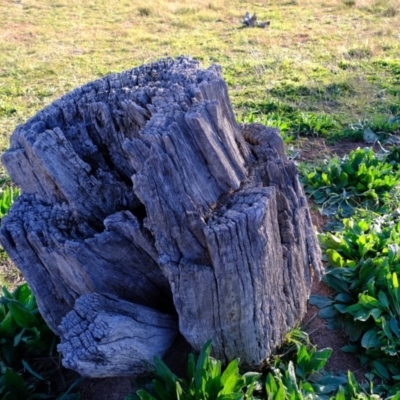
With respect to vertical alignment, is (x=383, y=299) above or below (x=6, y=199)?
above

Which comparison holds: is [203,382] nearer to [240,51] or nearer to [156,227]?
[156,227]

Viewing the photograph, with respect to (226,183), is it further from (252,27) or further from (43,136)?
(252,27)

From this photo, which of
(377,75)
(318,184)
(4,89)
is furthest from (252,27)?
(318,184)

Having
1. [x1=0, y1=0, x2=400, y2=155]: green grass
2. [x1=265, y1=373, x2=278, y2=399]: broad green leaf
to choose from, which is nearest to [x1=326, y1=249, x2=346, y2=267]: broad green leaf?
[x1=265, y1=373, x2=278, y2=399]: broad green leaf

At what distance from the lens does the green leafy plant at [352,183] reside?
4.78 meters

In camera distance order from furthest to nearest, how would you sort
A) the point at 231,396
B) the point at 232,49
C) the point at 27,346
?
the point at 232,49 < the point at 27,346 < the point at 231,396

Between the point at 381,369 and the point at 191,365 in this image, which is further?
the point at 381,369

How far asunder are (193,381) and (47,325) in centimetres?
115

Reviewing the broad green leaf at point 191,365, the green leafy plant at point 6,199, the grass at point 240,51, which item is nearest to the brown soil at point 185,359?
the broad green leaf at point 191,365

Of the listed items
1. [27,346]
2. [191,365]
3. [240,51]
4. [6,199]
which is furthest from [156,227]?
[240,51]

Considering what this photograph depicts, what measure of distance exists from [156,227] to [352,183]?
2951mm

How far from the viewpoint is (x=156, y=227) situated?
257 cm

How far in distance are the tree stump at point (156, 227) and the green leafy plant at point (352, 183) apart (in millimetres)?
1665

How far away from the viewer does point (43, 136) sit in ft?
9.31
